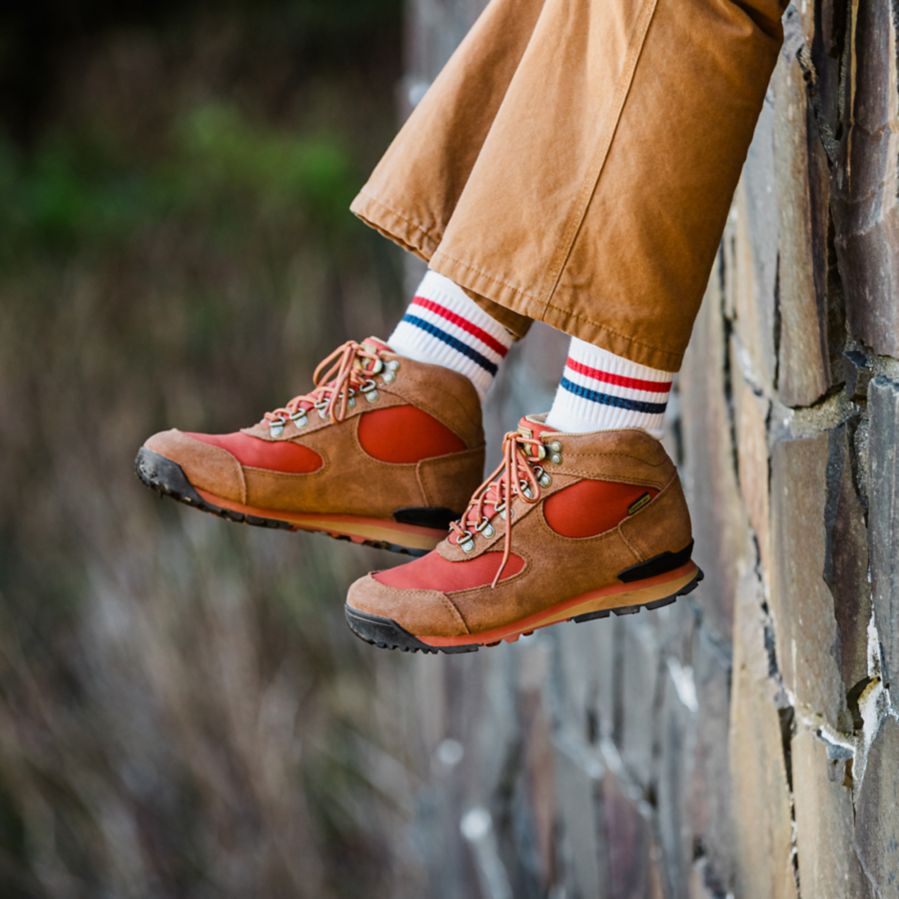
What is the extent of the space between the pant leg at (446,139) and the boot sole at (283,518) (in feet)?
0.77

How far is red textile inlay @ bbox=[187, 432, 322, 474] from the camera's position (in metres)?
1.21

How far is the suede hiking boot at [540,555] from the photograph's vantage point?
3.62 ft

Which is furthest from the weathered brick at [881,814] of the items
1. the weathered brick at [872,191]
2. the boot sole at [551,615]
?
the weathered brick at [872,191]

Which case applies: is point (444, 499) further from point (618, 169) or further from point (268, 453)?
Answer: point (618, 169)

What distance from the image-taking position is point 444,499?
1244 millimetres

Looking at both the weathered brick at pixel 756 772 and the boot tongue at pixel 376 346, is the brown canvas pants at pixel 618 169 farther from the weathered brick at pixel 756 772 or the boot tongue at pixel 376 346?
the weathered brick at pixel 756 772

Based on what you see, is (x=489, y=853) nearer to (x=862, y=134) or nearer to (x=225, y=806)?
(x=225, y=806)

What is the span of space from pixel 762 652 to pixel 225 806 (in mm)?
2233

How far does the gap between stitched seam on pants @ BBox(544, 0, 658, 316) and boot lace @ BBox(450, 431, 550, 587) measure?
163mm

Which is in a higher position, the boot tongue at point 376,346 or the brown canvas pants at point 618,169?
the brown canvas pants at point 618,169

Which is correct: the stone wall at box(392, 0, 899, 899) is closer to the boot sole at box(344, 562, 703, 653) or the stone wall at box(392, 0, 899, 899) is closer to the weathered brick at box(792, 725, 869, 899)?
the weathered brick at box(792, 725, 869, 899)

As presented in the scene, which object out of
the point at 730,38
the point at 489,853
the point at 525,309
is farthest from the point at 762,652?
the point at 489,853

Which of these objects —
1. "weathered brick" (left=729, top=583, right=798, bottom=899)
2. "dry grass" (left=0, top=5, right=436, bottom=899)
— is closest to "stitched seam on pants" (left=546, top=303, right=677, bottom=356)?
"weathered brick" (left=729, top=583, right=798, bottom=899)

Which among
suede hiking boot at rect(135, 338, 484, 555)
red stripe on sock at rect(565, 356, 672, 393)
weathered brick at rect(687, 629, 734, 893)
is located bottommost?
weathered brick at rect(687, 629, 734, 893)
